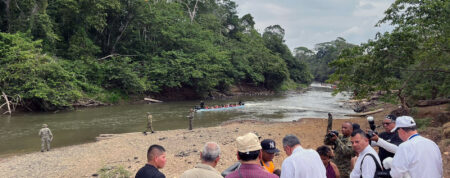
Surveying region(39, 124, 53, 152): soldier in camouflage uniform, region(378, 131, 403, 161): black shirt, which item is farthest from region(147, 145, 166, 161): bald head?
region(39, 124, 53, 152): soldier in camouflage uniform

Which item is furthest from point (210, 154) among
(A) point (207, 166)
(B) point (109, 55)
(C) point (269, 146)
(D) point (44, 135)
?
(B) point (109, 55)

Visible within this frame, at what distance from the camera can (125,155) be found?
447 inches

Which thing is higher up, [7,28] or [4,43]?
[7,28]

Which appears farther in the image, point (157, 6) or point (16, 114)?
point (157, 6)

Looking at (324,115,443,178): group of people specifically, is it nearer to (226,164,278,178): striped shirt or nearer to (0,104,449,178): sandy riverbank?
(226,164,278,178): striped shirt

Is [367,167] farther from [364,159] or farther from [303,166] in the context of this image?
[303,166]

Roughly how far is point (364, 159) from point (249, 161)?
4.97 feet

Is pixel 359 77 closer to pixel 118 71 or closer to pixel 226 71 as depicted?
pixel 118 71

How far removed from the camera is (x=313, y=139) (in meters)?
13.2

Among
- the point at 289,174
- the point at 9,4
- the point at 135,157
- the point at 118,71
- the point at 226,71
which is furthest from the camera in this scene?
the point at 226,71

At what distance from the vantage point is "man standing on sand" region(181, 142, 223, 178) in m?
2.80

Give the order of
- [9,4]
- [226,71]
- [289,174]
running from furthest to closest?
[226,71] < [9,4] < [289,174]

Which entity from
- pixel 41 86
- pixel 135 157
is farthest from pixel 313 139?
pixel 41 86

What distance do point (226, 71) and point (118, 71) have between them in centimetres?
1690
